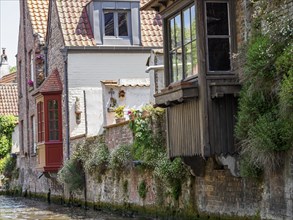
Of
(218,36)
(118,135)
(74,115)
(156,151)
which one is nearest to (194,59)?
(218,36)

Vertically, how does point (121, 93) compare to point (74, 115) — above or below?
above

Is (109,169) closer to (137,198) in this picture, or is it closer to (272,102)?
(137,198)

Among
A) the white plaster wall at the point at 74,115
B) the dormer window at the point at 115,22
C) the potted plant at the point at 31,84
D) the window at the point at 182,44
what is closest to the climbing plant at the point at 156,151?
the window at the point at 182,44

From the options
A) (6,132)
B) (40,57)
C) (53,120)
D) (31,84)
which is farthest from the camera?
(6,132)

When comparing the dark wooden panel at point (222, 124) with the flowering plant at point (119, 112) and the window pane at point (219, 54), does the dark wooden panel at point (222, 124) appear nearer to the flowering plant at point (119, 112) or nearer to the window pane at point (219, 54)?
the window pane at point (219, 54)

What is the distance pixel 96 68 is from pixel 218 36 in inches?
576

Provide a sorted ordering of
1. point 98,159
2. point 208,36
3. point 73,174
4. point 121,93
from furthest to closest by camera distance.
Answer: point 73,174, point 121,93, point 98,159, point 208,36

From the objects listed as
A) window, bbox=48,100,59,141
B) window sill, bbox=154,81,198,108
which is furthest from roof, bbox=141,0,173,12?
window, bbox=48,100,59,141

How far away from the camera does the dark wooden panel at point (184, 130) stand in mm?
15492

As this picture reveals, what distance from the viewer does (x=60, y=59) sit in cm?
3022

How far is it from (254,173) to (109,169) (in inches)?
406

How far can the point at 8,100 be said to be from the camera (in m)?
49.6

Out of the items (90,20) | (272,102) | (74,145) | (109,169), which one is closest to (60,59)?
(90,20)

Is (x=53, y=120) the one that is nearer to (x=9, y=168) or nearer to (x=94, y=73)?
(x=94, y=73)
